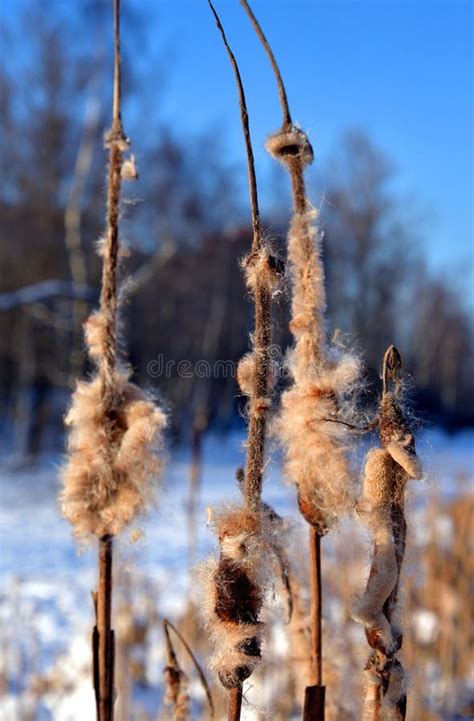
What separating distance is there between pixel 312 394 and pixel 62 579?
413cm

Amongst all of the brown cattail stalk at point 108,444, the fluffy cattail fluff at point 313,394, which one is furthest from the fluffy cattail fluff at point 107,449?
the fluffy cattail fluff at point 313,394

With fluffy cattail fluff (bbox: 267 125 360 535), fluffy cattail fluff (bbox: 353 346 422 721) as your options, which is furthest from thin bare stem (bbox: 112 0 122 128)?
fluffy cattail fluff (bbox: 353 346 422 721)

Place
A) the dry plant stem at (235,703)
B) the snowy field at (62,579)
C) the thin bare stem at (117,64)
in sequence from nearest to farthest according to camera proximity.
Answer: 1. the dry plant stem at (235,703)
2. the thin bare stem at (117,64)
3. the snowy field at (62,579)

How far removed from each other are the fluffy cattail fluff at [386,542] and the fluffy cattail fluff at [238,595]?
0.05m

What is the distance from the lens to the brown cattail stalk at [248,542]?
1.08 ft

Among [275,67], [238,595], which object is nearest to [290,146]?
[275,67]

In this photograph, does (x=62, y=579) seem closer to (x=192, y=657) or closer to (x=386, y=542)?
(x=192, y=657)

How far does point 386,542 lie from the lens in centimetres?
35

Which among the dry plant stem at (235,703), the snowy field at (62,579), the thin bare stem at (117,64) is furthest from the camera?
the snowy field at (62,579)

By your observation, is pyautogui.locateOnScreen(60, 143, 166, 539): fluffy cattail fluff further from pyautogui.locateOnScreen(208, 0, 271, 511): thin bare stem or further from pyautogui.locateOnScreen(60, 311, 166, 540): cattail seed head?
pyautogui.locateOnScreen(208, 0, 271, 511): thin bare stem

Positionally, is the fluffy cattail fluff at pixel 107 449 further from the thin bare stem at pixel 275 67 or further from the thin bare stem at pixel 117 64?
the thin bare stem at pixel 275 67

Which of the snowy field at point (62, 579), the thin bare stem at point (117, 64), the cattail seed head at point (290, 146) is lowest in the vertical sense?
the snowy field at point (62, 579)

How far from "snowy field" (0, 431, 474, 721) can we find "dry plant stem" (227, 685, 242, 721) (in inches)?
2.9

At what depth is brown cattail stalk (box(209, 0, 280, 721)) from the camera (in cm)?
33
